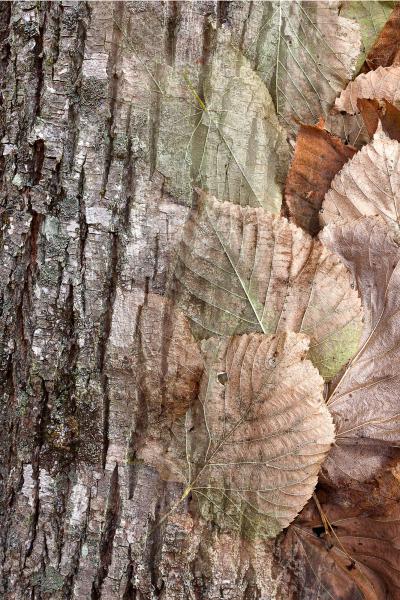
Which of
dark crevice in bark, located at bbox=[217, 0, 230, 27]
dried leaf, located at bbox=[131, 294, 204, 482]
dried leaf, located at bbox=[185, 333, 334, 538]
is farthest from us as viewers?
dark crevice in bark, located at bbox=[217, 0, 230, 27]

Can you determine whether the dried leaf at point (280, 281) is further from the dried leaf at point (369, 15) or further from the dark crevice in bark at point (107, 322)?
the dried leaf at point (369, 15)

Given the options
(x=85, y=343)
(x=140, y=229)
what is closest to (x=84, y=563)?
(x=85, y=343)

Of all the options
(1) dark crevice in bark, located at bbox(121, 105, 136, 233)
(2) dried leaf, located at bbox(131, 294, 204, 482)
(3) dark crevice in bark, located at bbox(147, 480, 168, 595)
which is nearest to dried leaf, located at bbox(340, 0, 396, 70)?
(1) dark crevice in bark, located at bbox(121, 105, 136, 233)

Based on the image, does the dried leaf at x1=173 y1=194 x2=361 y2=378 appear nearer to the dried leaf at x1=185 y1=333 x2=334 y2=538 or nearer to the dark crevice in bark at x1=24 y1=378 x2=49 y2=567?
the dried leaf at x1=185 y1=333 x2=334 y2=538

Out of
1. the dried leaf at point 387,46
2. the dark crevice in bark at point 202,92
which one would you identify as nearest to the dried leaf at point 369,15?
the dried leaf at point 387,46

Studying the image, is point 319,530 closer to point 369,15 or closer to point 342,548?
point 342,548
